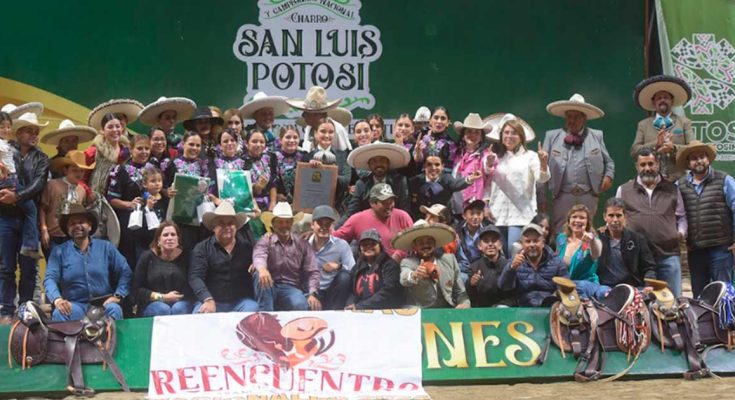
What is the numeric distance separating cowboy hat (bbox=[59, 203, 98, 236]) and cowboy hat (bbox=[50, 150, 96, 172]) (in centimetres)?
64

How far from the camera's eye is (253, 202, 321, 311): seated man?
372 inches

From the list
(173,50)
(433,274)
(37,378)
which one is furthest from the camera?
(173,50)

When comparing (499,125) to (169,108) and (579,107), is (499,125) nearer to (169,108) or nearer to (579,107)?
(579,107)

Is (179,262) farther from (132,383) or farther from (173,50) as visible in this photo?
(173,50)

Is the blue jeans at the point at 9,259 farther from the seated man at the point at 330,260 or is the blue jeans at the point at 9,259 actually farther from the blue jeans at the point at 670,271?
the blue jeans at the point at 670,271

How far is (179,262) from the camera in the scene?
953 centimetres

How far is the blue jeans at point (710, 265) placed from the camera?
34.2 feet

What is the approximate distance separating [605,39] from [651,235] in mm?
3133

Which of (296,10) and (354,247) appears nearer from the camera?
(354,247)

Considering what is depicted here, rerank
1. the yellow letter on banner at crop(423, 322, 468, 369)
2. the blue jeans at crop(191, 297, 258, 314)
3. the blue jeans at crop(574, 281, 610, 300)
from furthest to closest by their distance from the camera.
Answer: the blue jeans at crop(574, 281, 610, 300)
the blue jeans at crop(191, 297, 258, 314)
the yellow letter on banner at crop(423, 322, 468, 369)

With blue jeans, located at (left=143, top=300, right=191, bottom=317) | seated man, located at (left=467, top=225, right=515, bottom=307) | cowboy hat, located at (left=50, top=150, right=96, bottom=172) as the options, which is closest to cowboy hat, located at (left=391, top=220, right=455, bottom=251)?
seated man, located at (left=467, top=225, right=515, bottom=307)

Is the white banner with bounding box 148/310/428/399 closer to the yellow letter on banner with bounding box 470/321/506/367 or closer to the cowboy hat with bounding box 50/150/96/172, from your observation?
the yellow letter on banner with bounding box 470/321/506/367

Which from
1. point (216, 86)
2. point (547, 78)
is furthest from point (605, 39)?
point (216, 86)

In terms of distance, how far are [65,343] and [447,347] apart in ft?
8.57
